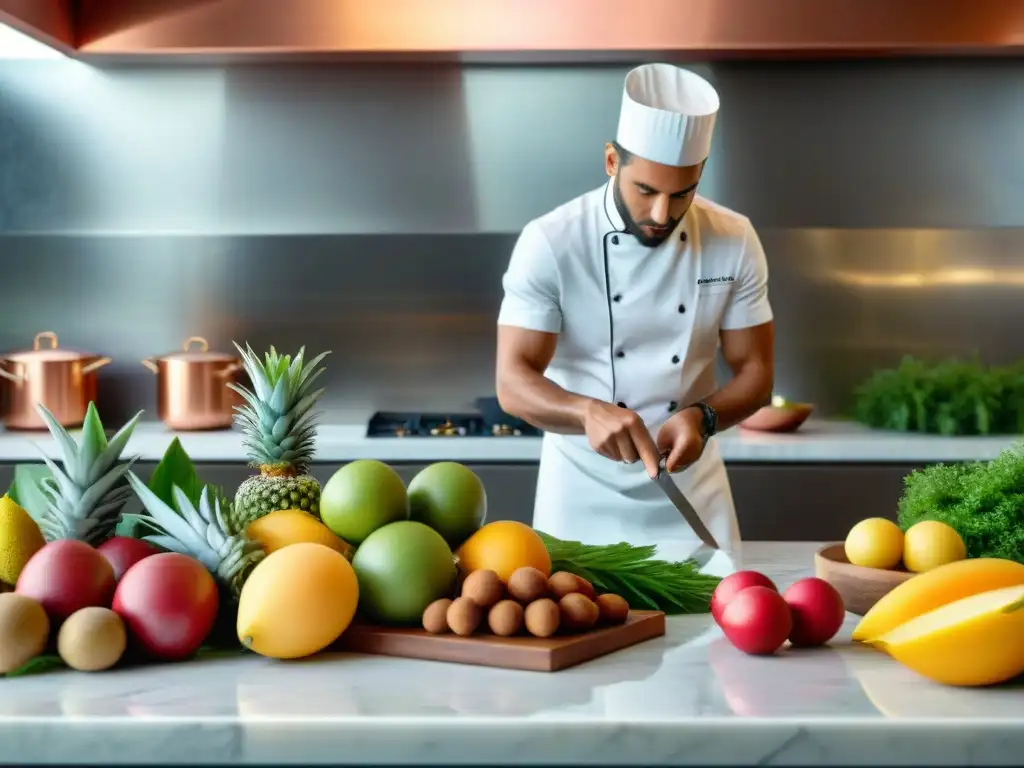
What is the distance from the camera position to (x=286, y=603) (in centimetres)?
144

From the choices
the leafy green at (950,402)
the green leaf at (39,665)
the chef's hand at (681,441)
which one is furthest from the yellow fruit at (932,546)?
the leafy green at (950,402)

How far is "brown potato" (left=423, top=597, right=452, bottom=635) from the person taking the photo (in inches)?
58.3

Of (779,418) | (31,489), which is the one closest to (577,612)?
(31,489)

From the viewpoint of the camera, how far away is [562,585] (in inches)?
60.0

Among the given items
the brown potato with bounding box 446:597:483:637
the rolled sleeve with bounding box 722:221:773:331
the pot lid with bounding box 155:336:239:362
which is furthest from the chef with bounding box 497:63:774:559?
the pot lid with bounding box 155:336:239:362

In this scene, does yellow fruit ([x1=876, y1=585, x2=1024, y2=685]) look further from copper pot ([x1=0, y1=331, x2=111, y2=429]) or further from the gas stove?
copper pot ([x1=0, y1=331, x2=111, y2=429])

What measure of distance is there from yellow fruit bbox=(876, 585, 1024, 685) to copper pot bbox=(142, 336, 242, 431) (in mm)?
3032

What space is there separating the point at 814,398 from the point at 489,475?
139 cm

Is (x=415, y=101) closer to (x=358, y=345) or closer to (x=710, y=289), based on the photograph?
(x=358, y=345)

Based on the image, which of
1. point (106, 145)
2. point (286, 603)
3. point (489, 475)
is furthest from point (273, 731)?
point (106, 145)

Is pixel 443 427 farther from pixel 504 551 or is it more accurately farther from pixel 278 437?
pixel 504 551

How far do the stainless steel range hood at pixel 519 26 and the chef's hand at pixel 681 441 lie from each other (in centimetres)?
198

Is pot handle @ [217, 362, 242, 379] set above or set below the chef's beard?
below

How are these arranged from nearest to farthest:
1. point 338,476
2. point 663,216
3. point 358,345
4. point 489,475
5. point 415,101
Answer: point 338,476
point 663,216
point 489,475
point 415,101
point 358,345
